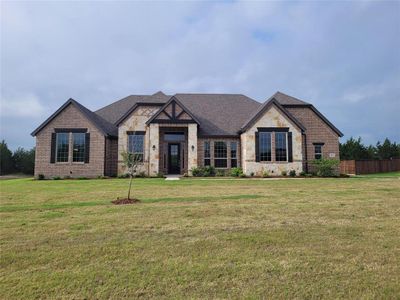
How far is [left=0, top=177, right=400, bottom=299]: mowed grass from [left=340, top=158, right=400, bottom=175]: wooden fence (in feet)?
83.0

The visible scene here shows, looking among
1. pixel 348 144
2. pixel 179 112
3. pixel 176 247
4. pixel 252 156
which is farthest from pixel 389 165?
pixel 176 247

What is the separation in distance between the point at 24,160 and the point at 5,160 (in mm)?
2054

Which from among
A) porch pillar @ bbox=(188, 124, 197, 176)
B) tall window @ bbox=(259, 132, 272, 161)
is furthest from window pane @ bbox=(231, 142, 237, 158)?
porch pillar @ bbox=(188, 124, 197, 176)

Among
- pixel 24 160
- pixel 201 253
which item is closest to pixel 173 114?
pixel 201 253

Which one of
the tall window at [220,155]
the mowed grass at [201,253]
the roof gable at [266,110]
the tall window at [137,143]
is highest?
the roof gable at [266,110]

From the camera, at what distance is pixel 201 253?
15.1 ft

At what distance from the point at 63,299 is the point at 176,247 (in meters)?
2.06

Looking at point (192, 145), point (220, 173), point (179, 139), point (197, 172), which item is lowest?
point (220, 173)

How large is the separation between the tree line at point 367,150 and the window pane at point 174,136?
→ 2404 centimetres

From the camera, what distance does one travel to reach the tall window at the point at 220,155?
78.7ft

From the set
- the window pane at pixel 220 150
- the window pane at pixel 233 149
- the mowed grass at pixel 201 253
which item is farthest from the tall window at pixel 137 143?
the mowed grass at pixel 201 253

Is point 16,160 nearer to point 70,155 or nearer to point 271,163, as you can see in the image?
point 70,155

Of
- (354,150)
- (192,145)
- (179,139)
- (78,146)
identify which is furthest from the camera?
(354,150)

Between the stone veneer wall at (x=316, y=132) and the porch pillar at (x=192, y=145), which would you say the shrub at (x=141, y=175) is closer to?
the porch pillar at (x=192, y=145)
